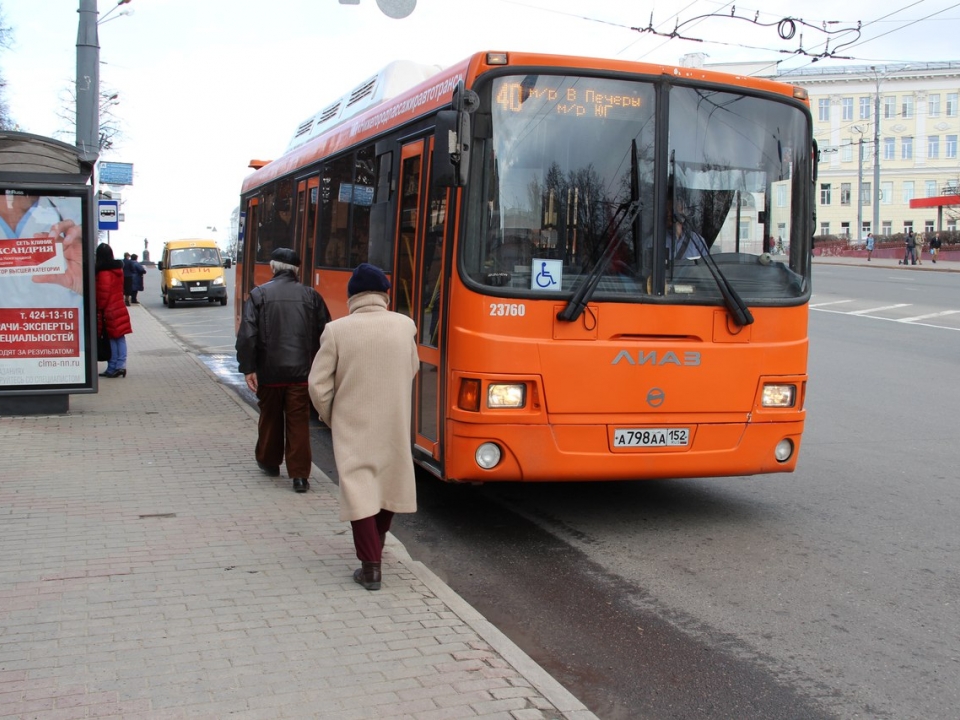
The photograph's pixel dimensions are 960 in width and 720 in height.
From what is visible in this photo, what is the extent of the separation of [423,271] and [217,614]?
301 centimetres

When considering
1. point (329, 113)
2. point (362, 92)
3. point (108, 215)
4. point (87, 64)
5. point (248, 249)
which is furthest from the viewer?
point (108, 215)

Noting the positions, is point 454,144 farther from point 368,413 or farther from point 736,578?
point 736,578

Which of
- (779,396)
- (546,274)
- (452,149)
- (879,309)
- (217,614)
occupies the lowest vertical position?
(217,614)

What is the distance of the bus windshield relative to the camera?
659cm

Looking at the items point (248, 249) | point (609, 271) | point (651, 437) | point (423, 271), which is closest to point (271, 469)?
point (423, 271)

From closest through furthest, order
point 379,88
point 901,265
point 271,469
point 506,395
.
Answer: point 506,395 → point 271,469 → point 379,88 → point 901,265

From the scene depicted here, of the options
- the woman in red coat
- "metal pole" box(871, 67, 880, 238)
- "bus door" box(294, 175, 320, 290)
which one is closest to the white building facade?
"metal pole" box(871, 67, 880, 238)

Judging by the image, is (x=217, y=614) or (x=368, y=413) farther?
(x=368, y=413)

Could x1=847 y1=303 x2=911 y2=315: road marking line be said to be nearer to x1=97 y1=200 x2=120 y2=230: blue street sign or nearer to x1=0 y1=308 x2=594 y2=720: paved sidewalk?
x1=97 y1=200 x2=120 y2=230: blue street sign

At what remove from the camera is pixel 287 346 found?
7.86 metres

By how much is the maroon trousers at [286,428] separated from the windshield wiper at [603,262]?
239 cm

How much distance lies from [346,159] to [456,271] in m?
3.55

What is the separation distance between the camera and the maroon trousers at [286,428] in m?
7.88

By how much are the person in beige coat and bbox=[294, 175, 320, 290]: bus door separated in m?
5.22
